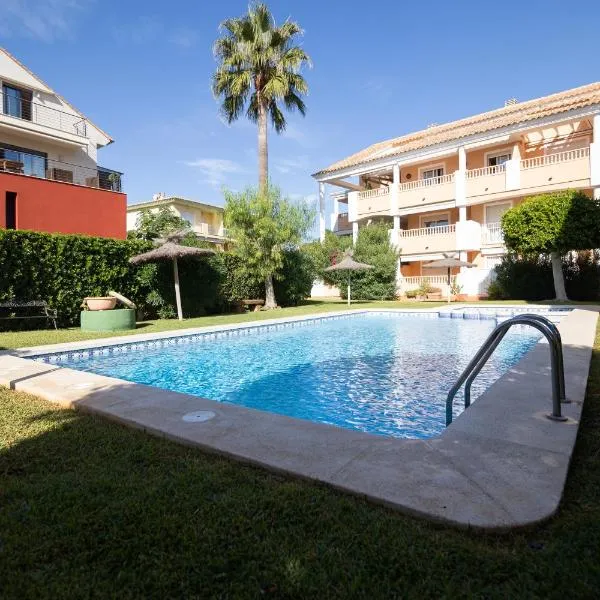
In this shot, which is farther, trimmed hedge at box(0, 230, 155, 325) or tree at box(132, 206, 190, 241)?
tree at box(132, 206, 190, 241)

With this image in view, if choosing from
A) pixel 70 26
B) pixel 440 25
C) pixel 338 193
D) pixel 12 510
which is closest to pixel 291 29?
pixel 440 25

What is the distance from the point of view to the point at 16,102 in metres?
21.5

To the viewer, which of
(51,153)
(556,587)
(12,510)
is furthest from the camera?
(51,153)

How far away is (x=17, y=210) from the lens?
15.5 metres

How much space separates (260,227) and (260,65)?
9038 mm

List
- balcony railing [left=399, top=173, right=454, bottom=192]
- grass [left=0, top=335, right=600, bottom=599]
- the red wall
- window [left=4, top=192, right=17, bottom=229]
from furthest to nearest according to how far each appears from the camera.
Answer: balcony railing [left=399, top=173, right=454, bottom=192]
the red wall
window [left=4, top=192, right=17, bottom=229]
grass [left=0, top=335, right=600, bottom=599]

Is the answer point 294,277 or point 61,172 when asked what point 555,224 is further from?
point 61,172

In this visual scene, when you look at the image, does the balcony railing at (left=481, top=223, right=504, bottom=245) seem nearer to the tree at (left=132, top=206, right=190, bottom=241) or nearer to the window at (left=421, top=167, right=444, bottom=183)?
the window at (left=421, top=167, right=444, bottom=183)

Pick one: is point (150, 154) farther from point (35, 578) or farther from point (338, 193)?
point (35, 578)

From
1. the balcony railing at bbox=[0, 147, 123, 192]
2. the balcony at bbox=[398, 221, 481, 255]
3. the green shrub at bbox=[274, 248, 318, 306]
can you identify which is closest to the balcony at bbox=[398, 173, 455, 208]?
the balcony at bbox=[398, 221, 481, 255]

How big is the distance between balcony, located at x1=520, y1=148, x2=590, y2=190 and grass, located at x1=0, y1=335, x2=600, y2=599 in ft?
74.1

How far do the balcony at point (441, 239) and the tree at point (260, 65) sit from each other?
1005cm

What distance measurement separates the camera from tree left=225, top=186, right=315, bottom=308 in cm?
1909

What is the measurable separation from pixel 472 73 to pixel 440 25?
5.15 meters
